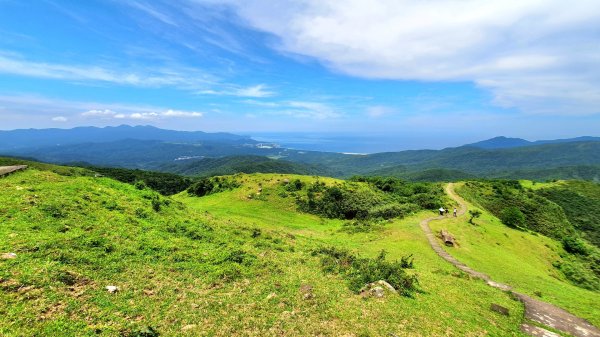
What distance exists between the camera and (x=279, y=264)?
53.3 ft

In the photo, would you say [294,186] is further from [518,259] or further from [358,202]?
[518,259]

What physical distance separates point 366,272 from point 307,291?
13.8ft

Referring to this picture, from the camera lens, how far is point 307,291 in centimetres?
1323

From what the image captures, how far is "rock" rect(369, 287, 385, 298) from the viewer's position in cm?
1359

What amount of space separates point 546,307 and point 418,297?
8.82 m

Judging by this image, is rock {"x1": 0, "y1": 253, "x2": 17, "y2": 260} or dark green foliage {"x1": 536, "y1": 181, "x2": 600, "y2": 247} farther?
dark green foliage {"x1": 536, "y1": 181, "x2": 600, "y2": 247}

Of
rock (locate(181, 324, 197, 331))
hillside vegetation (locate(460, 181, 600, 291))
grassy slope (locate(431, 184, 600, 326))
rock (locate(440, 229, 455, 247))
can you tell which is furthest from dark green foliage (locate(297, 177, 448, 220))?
rock (locate(181, 324, 197, 331))

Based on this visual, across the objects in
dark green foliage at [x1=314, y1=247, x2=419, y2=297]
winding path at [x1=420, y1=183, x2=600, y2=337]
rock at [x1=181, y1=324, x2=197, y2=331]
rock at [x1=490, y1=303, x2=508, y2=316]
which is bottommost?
winding path at [x1=420, y1=183, x2=600, y2=337]

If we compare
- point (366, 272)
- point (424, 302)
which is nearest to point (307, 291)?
point (366, 272)

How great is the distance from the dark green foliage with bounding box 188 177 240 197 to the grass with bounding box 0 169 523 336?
33110mm

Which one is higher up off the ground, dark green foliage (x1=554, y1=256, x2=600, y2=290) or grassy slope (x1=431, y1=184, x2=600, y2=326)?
grassy slope (x1=431, y1=184, x2=600, y2=326)

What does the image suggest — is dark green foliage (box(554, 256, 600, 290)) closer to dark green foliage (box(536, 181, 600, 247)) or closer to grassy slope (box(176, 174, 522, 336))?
grassy slope (box(176, 174, 522, 336))

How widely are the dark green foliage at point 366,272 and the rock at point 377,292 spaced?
23.0 inches

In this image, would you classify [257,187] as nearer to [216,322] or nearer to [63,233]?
[63,233]
